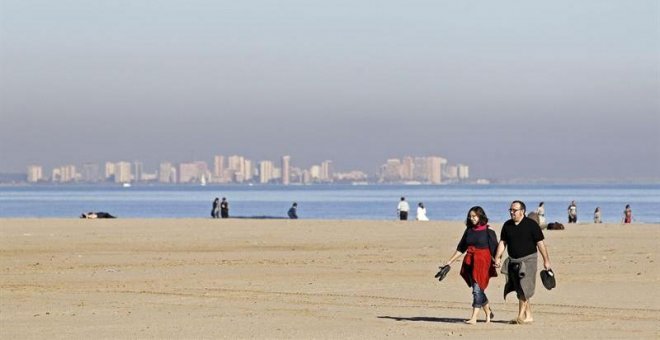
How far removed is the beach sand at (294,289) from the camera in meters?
15.0

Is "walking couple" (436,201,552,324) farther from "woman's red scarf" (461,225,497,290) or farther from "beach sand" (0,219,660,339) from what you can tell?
"beach sand" (0,219,660,339)

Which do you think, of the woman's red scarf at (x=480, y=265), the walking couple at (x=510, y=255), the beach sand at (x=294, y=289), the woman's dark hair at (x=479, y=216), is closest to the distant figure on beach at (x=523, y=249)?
the walking couple at (x=510, y=255)

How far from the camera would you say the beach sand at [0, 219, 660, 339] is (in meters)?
15.0

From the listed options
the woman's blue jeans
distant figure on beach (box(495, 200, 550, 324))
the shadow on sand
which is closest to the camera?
distant figure on beach (box(495, 200, 550, 324))

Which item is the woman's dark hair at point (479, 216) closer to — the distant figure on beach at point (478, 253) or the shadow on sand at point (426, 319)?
the distant figure on beach at point (478, 253)

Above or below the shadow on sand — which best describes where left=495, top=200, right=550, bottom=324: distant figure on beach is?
above

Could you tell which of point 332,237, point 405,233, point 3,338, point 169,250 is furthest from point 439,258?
point 3,338

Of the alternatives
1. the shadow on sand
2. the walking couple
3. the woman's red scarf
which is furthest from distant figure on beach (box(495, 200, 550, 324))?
the shadow on sand

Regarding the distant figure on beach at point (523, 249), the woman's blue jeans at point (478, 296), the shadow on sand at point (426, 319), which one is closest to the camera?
the distant figure on beach at point (523, 249)

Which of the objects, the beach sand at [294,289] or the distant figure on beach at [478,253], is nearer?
the beach sand at [294,289]

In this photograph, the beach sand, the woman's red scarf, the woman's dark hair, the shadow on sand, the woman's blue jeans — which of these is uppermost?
the woman's dark hair

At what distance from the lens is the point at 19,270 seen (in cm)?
2516

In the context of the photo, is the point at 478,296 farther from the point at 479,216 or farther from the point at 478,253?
the point at 479,216

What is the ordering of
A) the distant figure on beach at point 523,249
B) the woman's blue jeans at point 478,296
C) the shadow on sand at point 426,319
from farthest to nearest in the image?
the shadow on sand at point 426,319, the woman's blue jeans at point 478,296, the distant figure on beach at point 523,249
